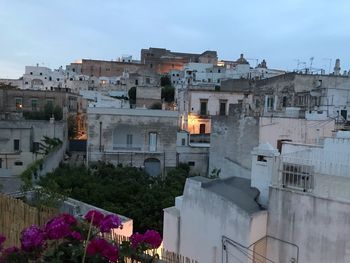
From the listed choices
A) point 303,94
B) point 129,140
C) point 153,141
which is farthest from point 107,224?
point 303,94

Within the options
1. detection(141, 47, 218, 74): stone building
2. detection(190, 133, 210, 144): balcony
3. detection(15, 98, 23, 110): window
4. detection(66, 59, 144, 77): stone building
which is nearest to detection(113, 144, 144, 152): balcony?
detection(190, 133, 210, 144): balcony

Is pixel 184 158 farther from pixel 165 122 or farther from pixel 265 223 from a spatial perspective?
pixel 265 223

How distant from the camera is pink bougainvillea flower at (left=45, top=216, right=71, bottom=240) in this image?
3.97m

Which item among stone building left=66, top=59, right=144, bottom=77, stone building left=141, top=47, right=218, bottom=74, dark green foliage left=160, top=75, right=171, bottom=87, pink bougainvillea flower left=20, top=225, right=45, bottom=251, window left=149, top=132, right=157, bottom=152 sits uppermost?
stone building left=141, top=47, right=218, bottom=74

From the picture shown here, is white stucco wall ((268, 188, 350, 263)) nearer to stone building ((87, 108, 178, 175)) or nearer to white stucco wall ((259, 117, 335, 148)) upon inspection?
white stucco wall ((259, 117, 335, 148))

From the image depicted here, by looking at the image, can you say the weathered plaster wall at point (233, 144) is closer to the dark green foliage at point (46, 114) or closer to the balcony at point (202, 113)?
the balcony at point (202, 113)

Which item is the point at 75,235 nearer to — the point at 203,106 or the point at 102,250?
the point at 102,250

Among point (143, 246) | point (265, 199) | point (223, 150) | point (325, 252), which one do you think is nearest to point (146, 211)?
point (223, 150)

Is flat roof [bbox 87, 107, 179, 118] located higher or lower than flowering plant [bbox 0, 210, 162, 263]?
higher

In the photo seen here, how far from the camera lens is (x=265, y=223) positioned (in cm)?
850

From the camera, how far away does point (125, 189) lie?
65.1 ft

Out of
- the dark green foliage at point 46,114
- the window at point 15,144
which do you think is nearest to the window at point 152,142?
the window at point 15,144

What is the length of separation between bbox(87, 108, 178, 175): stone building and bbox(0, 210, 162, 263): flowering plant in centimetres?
2106

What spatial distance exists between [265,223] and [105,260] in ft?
17.2
